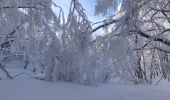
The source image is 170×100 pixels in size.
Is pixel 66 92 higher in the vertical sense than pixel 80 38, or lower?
lower

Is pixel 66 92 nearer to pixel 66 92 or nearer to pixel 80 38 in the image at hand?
pixel 66 92

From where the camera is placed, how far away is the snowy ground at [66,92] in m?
8.53

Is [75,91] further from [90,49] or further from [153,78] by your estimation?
[153,78]

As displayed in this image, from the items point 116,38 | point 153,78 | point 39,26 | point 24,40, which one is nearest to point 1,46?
point 24,40

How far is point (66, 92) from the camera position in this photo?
29.6 feet

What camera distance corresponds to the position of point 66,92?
9.03 m

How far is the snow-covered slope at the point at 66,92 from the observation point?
Answer: 8531mm

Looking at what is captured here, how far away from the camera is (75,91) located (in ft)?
30.2

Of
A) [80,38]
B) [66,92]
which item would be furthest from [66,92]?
[80,38]

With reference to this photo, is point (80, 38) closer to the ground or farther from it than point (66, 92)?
farther from it

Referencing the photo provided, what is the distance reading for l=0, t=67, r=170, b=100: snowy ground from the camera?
8.53 meters

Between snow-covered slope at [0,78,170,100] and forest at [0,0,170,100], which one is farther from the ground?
forest at [0,0,170,100]

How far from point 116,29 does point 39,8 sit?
87.2 inches

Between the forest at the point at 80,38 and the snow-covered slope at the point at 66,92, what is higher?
the forest at the point at 80,38
